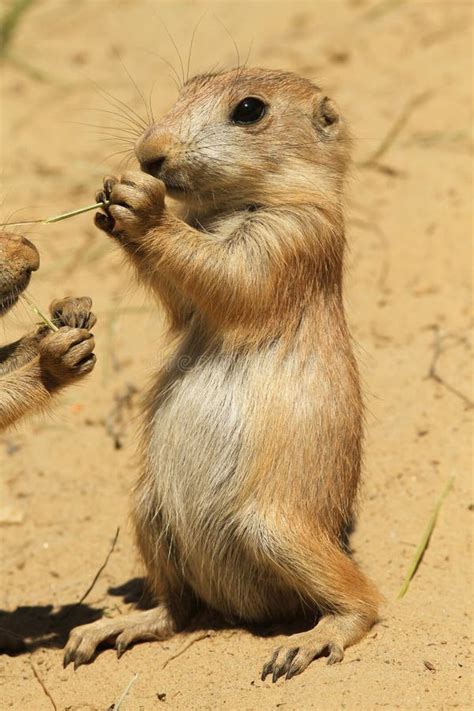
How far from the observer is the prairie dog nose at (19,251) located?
4.62 metres

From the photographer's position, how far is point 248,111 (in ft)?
15.9

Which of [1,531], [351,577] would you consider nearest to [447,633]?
[351,577]

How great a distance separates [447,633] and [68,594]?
2045 millimetres

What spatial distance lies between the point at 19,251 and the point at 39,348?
0.48 m

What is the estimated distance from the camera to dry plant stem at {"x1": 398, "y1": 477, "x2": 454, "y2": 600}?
514cm

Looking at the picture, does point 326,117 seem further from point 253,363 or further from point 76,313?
point 76,313

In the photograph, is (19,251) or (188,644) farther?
(188,644)

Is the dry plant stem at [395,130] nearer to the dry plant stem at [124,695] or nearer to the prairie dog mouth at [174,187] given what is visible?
the prairie dog mouth at [174,187]

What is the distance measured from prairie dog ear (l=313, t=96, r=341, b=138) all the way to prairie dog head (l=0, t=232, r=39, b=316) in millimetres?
1459

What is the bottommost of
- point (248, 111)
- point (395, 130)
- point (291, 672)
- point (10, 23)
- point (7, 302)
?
point (291, 672)

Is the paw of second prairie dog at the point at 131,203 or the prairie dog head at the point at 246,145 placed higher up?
the prairie dog head at the point at 246,145

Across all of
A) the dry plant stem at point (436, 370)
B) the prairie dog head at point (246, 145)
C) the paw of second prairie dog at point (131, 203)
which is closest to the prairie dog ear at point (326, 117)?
the prairie dog head at point (246, 145)

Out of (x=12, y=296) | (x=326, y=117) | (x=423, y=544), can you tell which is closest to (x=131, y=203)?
(x=12, y=296)

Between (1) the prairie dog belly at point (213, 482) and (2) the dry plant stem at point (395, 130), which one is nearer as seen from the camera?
(1) the prairie dog belly at point (213, 482)
